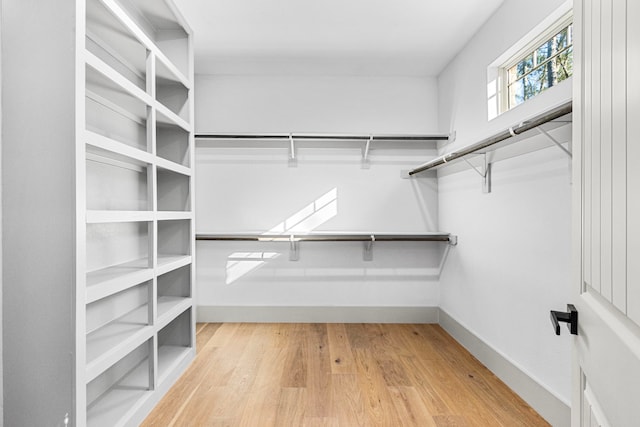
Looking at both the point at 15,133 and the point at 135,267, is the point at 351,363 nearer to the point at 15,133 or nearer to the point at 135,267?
the point at 135,267

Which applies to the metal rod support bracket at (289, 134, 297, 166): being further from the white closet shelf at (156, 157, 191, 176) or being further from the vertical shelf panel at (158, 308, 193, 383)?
the vertical shelf panel at (158, 308, 193, 383)

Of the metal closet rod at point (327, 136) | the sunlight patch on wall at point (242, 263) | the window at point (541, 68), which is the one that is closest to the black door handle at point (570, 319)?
the window at point (541, 68)

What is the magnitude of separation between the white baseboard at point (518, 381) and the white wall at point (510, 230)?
0.04 meters

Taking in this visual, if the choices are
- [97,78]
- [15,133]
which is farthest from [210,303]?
[15,133]

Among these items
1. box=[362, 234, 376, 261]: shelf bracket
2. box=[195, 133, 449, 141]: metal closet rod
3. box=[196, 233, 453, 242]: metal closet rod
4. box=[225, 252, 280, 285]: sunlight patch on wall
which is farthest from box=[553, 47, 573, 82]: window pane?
box=[225, 252, 280, 285]: sunlight patch on wall

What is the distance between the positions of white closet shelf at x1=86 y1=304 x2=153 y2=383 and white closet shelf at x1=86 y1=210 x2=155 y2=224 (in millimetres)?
543

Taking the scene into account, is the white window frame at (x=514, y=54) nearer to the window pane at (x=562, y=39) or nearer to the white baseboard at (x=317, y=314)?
the window pane at (x=562, y=39)

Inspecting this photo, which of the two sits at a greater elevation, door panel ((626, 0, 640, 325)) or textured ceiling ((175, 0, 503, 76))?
textured ceiling ((175, 0, 503, 76))

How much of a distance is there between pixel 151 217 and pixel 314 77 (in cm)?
222

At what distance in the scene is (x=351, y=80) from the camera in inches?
141

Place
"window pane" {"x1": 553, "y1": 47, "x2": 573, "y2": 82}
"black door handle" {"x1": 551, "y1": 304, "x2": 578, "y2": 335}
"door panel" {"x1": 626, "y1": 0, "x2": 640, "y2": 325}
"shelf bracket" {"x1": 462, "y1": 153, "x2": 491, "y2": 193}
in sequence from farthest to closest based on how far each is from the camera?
"shelf bracket" {"x1": 462, "y1": 153, "x2": 491, "y2": 193} < "window pane" {"x1": 553, "y1": 47, "x2": 573, "y2": 82} < "black door handle" {"x1": 551, "y1": 304, "x2": 578, "y2": 335} < "door panel" {"x1": 626, "y1": 0, "x2": 640, "y2": 325}

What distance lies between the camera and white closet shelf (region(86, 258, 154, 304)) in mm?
1487

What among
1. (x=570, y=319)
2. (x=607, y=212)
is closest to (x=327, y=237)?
(x=570, y=319)

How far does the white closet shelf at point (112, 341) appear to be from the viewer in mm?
1496
